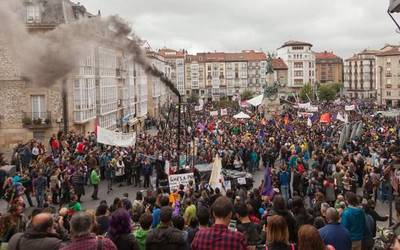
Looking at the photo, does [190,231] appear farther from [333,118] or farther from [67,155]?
[333,118]

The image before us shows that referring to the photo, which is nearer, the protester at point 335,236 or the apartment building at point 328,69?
the protester at point 335,236

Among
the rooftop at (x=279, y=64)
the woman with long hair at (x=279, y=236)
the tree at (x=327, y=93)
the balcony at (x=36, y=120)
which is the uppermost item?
the rooftop at (x=279, y=64)

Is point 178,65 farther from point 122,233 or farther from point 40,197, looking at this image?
point 122,233

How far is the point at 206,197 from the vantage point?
40.3ft

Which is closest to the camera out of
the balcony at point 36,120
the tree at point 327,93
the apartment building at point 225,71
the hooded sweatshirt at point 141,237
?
the hooded sweatshirt at point 141,237

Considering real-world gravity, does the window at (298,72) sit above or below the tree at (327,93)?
above

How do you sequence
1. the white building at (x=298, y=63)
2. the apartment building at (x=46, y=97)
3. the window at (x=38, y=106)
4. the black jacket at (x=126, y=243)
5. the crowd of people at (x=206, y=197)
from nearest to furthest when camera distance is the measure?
the crowd of people at (x=206, y=197) < the black jacket at (x=126, y=243) < the apartment building at (x=46, y=97) < the window at (x=38, y=106) < the white building at (x=298, y=63)

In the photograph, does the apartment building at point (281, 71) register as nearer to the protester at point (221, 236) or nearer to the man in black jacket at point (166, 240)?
the man in black jacket at point (166, 240)

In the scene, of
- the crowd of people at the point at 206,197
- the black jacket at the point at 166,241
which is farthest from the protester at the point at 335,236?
the black jacket at the point at 166,241

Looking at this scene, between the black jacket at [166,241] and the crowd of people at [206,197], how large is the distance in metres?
0.01

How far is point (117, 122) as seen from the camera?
52.6 meters

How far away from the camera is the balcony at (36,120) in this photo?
3528 cm

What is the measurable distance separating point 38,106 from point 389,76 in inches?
3859

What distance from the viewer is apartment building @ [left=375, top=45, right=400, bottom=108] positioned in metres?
115
